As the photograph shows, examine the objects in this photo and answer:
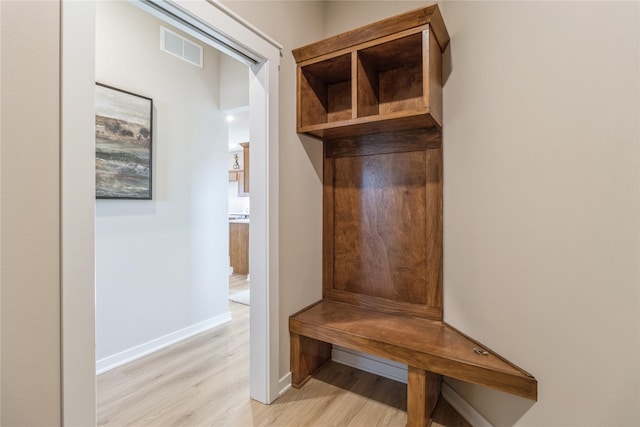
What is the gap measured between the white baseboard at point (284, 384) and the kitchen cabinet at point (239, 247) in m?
3.34

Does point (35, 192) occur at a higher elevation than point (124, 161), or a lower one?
lower

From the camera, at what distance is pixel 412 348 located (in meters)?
1.48

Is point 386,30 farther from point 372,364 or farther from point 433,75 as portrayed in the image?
point 372,364

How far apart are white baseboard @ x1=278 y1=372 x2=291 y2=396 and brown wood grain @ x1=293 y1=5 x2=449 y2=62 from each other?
6.65ft

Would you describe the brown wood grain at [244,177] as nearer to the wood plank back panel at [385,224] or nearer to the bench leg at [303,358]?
the wood plank back panel at [385,224]

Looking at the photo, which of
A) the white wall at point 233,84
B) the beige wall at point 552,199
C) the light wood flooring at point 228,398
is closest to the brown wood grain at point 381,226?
the beige wall at point 552,199

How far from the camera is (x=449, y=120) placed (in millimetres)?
1719

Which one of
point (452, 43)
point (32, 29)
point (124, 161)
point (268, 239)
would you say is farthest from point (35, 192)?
point (452, 43)

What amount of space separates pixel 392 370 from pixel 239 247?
3710 millimetres

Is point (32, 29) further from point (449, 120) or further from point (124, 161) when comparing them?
point (449, 120)

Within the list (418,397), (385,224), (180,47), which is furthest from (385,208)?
(180,47)

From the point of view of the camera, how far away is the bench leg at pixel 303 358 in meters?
1.95

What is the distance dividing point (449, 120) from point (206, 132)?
7.15 feet

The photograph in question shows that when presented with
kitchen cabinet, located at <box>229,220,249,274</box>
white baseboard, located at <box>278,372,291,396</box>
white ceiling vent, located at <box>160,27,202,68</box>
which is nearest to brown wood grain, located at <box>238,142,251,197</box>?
kitchen cabinet, located at <box>229,220,249,274</box>
